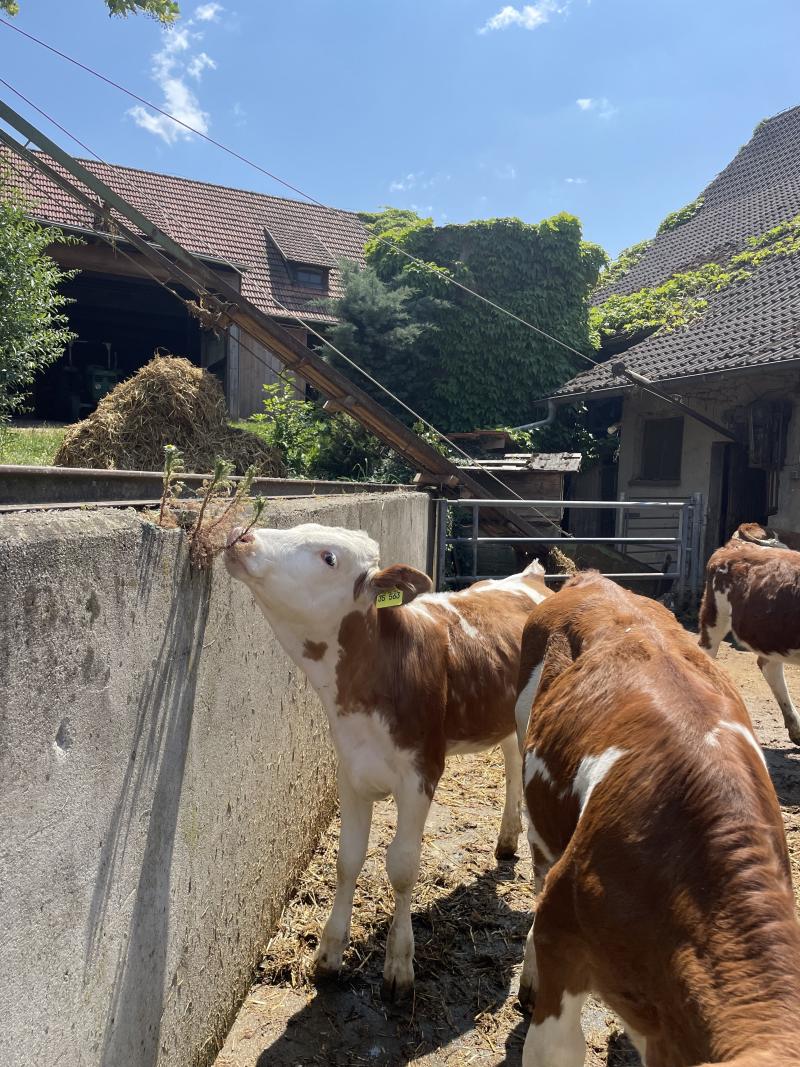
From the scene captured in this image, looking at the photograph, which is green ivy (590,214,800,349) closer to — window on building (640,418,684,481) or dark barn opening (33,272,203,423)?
window on building (640,418,684,481)

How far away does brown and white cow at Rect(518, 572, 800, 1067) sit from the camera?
137 centimetres

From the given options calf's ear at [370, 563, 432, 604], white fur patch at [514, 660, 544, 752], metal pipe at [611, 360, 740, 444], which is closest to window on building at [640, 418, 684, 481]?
metal pipe at [611, 360, 740, 444]

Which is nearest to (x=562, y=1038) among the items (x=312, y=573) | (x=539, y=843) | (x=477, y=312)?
(x=539, y=843)

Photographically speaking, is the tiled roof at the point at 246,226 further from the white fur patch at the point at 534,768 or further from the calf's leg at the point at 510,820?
the white fur patch at the point at 534,768

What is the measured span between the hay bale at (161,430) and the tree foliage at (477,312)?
7955mm

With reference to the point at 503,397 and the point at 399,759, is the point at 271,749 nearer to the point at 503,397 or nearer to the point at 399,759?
the point at 399,759

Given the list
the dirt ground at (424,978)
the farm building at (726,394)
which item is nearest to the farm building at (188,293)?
the farm building at (726,394)

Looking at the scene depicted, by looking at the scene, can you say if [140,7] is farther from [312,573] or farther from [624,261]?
[624,261]

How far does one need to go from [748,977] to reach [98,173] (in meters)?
22.3

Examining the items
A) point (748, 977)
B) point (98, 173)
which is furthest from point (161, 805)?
point (98, 173)

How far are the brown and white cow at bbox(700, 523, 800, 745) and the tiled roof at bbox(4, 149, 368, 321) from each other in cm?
1338

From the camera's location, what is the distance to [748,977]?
1354mm

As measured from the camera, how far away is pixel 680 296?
55.8 ft

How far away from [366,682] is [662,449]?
12.5 meters
